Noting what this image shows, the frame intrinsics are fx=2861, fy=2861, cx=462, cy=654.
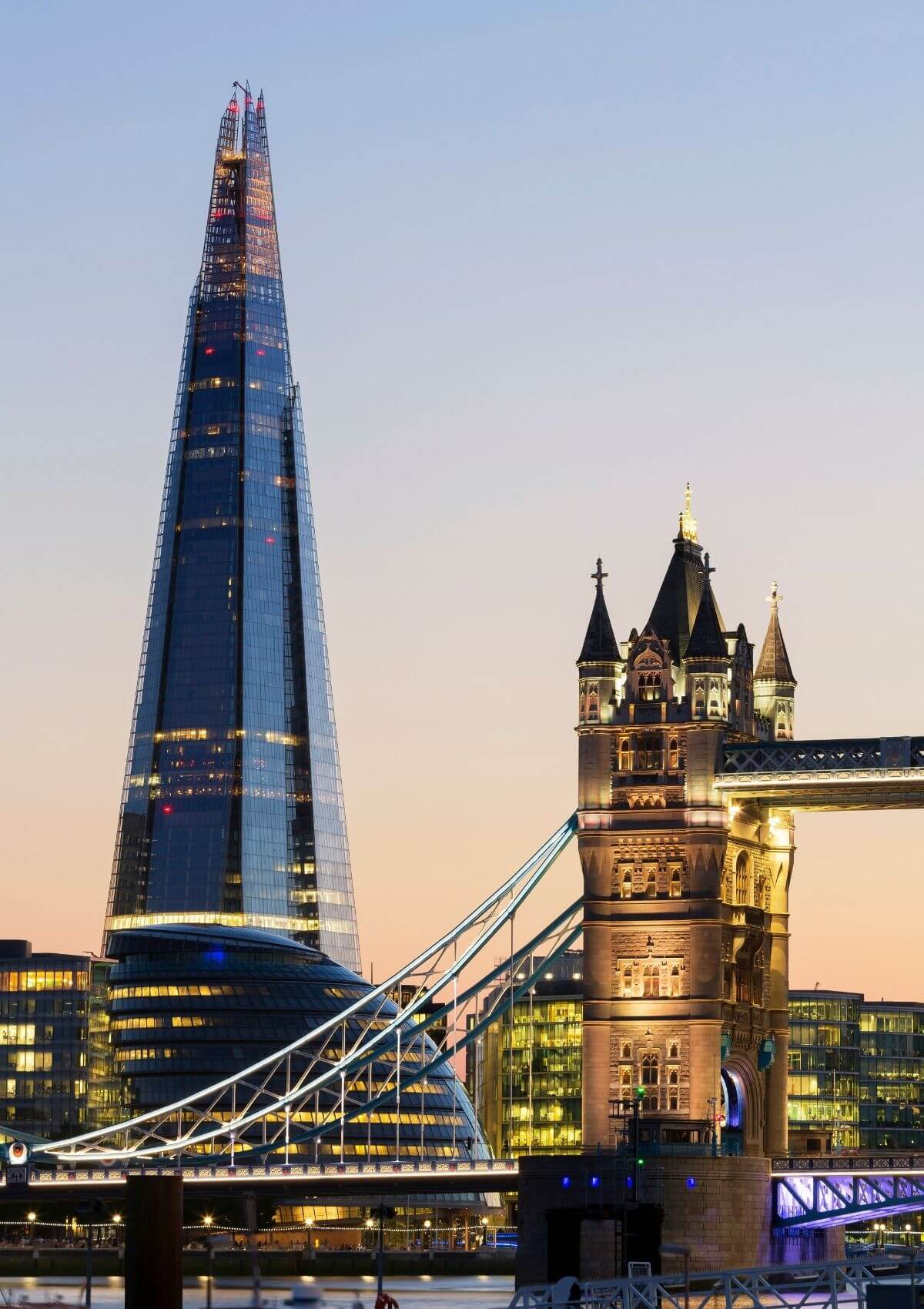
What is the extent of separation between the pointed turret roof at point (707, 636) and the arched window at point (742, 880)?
10562 millimetres

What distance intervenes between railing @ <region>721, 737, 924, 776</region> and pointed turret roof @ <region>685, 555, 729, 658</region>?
4.76m

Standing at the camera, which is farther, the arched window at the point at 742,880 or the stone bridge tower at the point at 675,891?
the arched window at the point at 742,880

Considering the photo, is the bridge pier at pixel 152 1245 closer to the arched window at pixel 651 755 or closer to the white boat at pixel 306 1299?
the white boat at pixel 306 1299

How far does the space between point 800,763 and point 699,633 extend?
338 inches

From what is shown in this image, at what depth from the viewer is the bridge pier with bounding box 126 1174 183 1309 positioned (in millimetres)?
84875

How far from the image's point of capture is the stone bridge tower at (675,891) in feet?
457

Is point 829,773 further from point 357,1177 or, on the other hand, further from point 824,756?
point 357,1177

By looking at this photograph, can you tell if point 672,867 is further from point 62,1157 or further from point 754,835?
point 62,1157

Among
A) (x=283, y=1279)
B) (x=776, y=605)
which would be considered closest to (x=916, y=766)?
(x=776, y=605)

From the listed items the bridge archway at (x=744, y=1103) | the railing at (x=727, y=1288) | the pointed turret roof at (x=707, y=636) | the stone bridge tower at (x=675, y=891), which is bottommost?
the railing at (x=727, y=1288)

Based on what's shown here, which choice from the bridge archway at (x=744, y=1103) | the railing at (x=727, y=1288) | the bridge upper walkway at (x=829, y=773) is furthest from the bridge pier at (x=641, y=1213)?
the railing at (x=727, y=1288)

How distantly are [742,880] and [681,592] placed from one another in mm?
15073

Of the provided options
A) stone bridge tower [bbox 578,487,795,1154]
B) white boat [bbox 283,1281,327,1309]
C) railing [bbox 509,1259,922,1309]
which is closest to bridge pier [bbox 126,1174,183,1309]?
railing [bbox 509,1259,922,1309]

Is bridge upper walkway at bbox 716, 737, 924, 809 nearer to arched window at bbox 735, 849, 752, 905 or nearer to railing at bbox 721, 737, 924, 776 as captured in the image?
railing at bbox 721, 737, 924, 776
